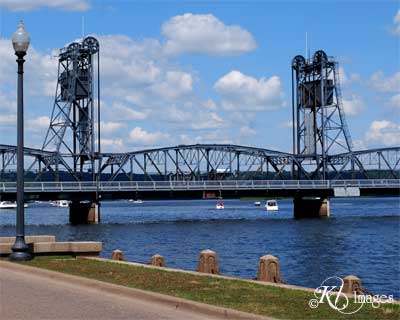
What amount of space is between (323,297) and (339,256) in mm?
34185

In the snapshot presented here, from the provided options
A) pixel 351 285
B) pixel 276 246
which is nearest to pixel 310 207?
pixel 276 246

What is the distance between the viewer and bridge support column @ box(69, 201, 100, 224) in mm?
101688

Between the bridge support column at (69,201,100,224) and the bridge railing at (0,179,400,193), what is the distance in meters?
3.02

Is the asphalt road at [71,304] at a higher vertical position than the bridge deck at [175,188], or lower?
lower

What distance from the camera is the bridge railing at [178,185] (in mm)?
97688

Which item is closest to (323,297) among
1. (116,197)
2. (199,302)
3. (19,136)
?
(199,302)

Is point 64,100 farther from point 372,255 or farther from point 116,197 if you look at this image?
point 372,255

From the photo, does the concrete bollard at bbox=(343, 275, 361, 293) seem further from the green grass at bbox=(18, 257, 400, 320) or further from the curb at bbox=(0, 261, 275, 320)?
the curb at bbox=(0, 261, 275, 320)

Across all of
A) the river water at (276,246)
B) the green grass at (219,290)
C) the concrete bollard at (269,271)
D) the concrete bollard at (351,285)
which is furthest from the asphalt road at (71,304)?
the river water at (276,246)

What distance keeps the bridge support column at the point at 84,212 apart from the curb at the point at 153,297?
7788 cm

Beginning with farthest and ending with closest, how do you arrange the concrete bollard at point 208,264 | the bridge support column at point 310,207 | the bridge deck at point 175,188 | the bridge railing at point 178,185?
the bridge support column at point 310,207 → the bridge railing at point 178,185 → the bridge deck at point 175,188 → the concrete bollard at point 208,264

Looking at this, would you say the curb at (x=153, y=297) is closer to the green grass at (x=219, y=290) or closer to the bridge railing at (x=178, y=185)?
the green grass at (x=219, y=290)

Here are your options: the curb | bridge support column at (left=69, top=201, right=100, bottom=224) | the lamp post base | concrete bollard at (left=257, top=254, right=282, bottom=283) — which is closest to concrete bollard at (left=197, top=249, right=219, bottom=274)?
concrete bollard at (left=257, top=254, right=282, bottom=283)

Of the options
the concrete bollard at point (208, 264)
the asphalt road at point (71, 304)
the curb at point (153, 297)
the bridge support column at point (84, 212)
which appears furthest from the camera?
the bridge support column at point (84, 212)
